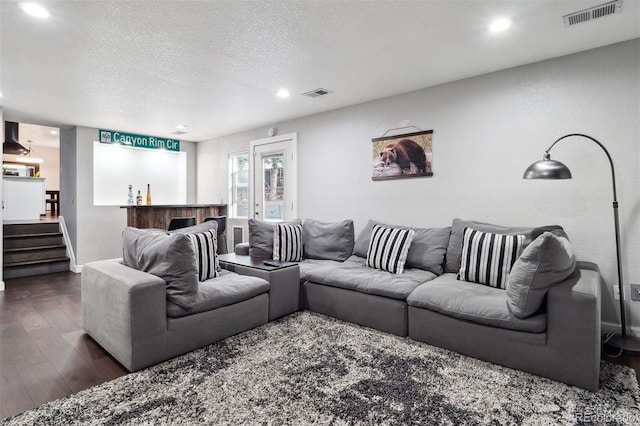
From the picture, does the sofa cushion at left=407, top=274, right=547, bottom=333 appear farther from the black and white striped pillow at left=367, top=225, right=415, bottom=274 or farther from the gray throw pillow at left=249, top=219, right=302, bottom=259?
the gray throw pillow at left=249, top=219, right=302, bottom=259

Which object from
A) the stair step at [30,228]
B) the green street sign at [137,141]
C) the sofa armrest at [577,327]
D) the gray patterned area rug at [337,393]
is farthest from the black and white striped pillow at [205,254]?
the stair step at [30,228]

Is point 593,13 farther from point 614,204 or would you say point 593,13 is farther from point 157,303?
point 157,303

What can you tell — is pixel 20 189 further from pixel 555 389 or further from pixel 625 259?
pixel 625 259

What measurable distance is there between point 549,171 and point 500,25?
1137 mm

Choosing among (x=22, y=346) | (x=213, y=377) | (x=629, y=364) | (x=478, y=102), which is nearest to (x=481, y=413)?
(x=629, y=364)

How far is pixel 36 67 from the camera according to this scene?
10.3ft

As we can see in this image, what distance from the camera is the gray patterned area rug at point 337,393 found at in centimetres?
175

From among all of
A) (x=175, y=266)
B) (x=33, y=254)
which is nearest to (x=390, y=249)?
(x=175, y=266)

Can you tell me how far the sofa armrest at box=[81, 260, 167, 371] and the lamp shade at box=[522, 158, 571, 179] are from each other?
2.86 meters

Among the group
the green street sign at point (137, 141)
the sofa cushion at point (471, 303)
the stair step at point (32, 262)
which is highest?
the green street sign at point (137, 141)

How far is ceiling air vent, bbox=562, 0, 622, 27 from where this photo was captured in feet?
7.24

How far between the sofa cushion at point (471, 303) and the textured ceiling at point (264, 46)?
1.99m

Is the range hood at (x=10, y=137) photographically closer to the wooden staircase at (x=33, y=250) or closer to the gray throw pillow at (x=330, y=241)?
the wooden staircase at (x=33, y=250)

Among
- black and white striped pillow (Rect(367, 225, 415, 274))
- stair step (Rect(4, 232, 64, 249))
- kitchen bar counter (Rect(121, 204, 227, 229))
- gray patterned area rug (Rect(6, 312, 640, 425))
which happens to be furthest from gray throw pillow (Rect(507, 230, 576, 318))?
stair step (Rect(4, 232, 64, 249))
